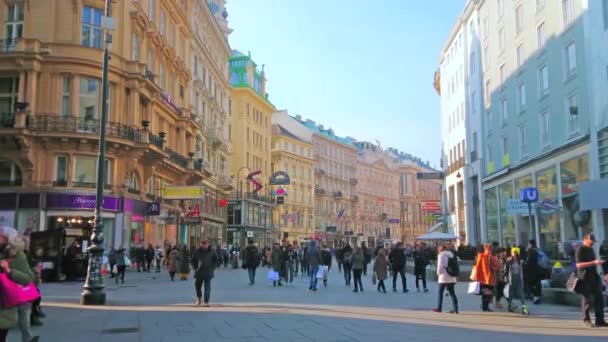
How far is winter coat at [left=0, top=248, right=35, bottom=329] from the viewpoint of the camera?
6.73 metres

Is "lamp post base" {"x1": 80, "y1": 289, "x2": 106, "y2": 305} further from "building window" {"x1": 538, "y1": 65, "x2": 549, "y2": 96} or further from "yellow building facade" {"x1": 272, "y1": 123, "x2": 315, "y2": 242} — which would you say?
"yellow building facade" {"x1": 272, "y1": 123, "x2": 315, "y2": 242}

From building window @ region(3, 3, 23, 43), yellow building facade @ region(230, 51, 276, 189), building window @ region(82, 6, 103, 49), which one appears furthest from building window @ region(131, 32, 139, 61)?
yellow building facade @ region(230, 51, 276, 189)

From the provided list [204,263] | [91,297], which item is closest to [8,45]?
[91,297]

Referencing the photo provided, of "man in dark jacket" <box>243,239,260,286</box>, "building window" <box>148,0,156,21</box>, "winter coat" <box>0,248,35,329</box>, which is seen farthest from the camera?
"building window" <box>148,0,156,21</box>

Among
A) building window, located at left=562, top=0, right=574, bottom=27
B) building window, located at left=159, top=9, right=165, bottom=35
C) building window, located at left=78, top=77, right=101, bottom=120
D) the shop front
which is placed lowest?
the shop front

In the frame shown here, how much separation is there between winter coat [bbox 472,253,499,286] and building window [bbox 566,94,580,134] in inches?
700

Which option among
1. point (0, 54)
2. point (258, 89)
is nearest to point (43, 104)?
point (0, 54)

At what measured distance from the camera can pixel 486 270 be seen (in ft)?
49.0

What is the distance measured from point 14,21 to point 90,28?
419 centimetres

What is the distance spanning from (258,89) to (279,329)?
246ft

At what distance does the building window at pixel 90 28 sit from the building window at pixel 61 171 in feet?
21.7

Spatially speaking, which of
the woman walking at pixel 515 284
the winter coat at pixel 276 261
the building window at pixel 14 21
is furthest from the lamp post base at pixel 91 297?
Result: the building window at pixel 14 21

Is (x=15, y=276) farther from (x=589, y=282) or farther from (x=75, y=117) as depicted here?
(x=75, y=117)

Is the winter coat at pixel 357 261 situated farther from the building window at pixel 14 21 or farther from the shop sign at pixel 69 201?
the building window at pixel 14 21
